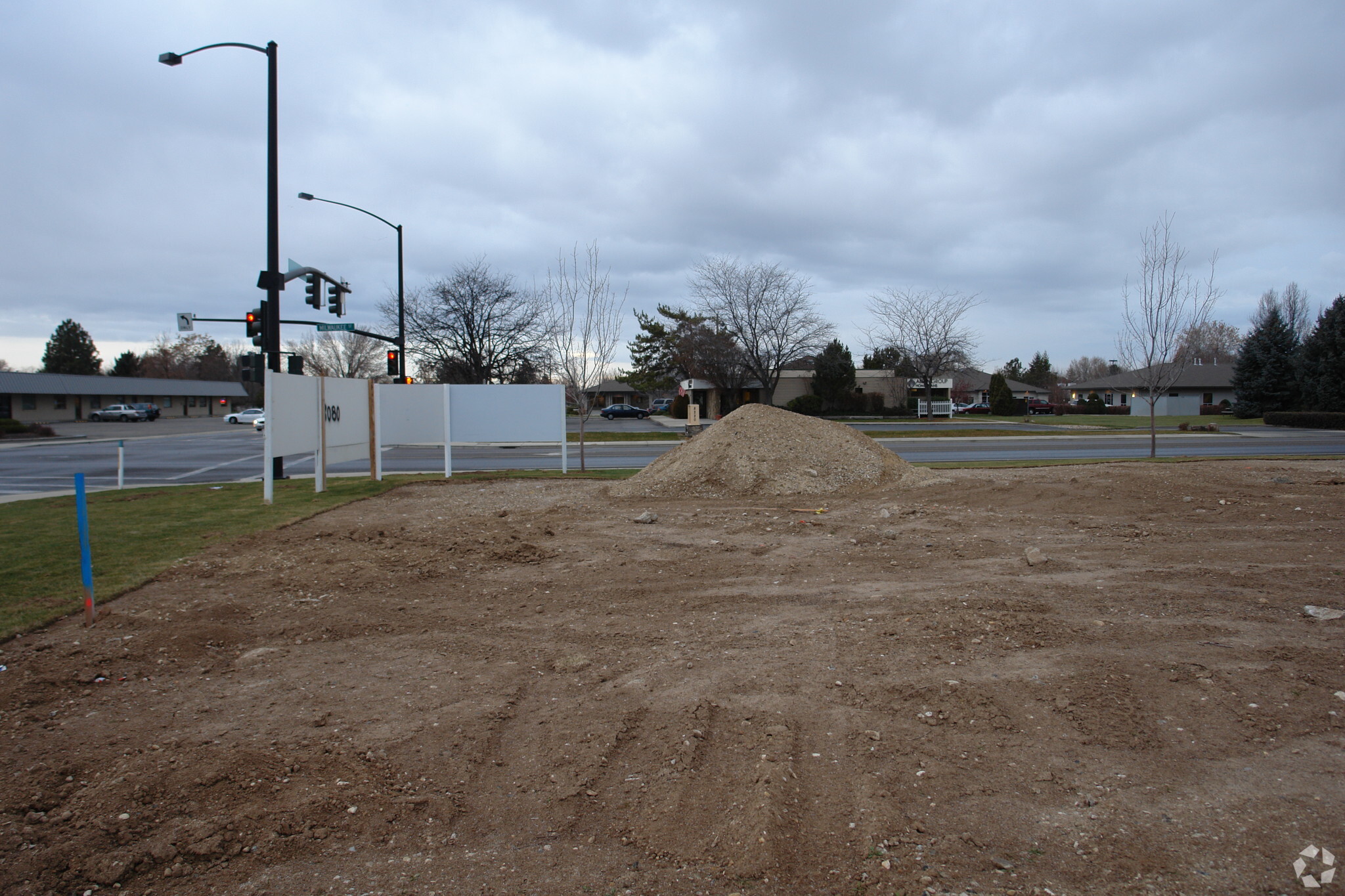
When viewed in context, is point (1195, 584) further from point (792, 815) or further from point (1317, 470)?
point (1317, 470)

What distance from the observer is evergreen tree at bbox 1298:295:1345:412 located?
4678cm

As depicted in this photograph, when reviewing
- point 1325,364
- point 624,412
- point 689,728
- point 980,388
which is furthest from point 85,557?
point 980,388

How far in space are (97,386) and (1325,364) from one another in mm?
98874

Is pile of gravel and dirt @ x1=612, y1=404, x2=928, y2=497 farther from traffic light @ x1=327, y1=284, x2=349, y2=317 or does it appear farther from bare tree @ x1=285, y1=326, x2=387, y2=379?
bare tree @ x1=285, y1=326, x2=387, y2=379

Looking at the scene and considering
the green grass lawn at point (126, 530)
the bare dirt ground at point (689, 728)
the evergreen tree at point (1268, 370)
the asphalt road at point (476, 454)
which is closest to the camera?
the bare dirt ground at point (689, 728)

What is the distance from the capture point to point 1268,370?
176 ft

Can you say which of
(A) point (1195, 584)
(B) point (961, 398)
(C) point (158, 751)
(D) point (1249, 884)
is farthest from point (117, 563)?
(B) point (961, 398)

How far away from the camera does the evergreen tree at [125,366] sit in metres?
96.7

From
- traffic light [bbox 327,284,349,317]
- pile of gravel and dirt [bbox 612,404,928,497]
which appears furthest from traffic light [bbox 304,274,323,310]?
pile of gravel and dirt [bbox 612,404,928,497]

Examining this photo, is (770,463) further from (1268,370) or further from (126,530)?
(1268,370)

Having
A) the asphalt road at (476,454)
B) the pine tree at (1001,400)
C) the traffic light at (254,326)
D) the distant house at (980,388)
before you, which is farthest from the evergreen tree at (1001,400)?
the traffic light at (254,326)

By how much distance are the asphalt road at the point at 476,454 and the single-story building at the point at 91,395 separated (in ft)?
122

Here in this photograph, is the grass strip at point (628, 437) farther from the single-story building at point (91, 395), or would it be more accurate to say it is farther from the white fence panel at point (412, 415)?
the single-story building at point (91, 395)

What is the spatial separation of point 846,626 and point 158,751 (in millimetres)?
4800
